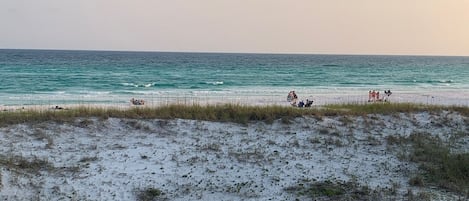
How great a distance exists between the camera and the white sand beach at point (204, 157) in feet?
31.9

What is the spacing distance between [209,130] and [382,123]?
5319 millimetres

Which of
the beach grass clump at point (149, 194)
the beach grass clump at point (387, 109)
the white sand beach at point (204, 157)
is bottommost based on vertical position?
the beach grass clump at point (149, 194)

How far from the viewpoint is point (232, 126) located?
1438 centimetres

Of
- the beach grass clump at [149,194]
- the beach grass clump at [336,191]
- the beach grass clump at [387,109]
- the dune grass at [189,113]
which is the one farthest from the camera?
the beach grass clump at [387,109]

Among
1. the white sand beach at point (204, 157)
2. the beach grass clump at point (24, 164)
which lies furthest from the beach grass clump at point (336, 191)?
the beach grass clump at point (24, 164)

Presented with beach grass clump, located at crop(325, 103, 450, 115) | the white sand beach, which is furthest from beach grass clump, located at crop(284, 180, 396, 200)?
beach grass clump, located at crop(325, 103, 450, 115)

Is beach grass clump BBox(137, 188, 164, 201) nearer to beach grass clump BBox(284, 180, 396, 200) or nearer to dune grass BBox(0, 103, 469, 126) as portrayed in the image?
beach grass clump BBox(284, 180, 396, 200)

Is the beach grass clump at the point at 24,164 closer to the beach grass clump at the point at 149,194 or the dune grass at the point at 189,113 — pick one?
the beach grass clump at the point at 149,194

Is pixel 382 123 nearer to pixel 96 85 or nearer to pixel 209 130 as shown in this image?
pixel 209 130

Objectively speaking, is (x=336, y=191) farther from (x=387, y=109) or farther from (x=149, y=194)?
(x=387, y=109)

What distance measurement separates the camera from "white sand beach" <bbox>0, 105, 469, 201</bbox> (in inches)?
383

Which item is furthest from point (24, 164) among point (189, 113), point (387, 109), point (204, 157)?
point (387, 109)

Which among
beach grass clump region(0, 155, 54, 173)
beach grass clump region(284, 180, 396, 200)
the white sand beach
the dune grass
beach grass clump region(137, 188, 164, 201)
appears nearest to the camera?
beach grass clump region(137, 188, 164, 201)

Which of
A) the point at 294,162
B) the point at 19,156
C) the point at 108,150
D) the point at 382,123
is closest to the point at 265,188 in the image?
the point at 294,162
